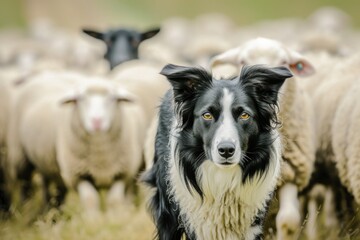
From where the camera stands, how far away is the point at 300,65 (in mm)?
6391

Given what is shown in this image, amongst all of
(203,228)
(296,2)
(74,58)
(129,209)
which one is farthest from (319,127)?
(296,2)

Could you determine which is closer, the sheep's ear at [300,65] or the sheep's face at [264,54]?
Result: the sheep's face at [264,54]

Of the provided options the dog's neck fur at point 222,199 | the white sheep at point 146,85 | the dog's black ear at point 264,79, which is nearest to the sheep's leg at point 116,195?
the white sheep at point 146,85

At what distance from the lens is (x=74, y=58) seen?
17.9 meters

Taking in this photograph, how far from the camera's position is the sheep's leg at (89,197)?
7.49m

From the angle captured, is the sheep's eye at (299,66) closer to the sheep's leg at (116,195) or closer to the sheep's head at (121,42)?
the sheep's leg at (116,195)

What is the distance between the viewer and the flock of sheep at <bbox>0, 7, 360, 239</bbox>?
607 cm

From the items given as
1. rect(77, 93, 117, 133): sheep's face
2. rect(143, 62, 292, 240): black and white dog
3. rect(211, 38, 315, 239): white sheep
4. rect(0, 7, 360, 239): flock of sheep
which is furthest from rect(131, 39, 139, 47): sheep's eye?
rect(143, 62, 292, 240): black and white dog

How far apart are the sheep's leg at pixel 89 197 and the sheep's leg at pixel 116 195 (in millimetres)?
111

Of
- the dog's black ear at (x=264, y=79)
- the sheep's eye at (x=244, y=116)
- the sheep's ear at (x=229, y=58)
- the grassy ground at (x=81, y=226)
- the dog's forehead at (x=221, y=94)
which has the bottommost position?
the grassy ground at (x=81, y=226)

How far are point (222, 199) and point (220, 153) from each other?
1.74ft

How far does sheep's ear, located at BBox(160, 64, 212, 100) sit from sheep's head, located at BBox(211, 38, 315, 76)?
1495 mm

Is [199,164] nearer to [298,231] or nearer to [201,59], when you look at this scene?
[298,231]

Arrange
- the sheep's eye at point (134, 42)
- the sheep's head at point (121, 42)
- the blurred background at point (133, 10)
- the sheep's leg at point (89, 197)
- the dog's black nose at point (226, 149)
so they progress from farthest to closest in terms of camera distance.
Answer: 1. the blurred background at point (133, 10)
2. the sheep's eye at point (134, 42)
3. the sheep's head at point (121, 42)
4. the sheep's leg at point (89, 197)
5. the dog's black nose at point (226, 149)
